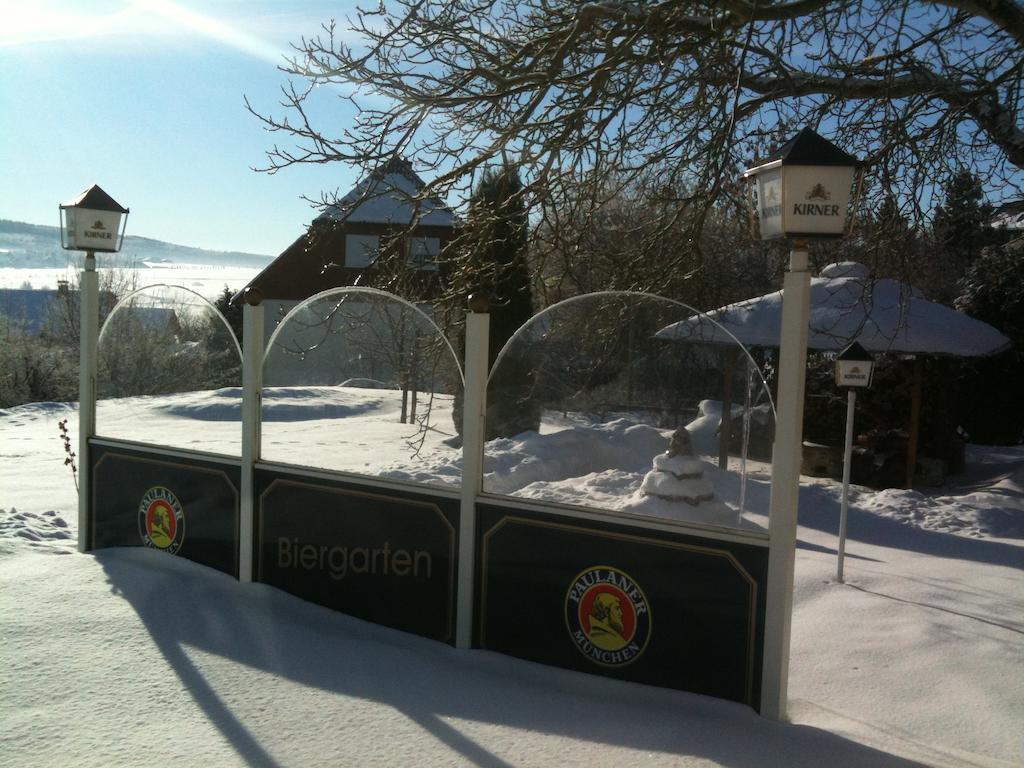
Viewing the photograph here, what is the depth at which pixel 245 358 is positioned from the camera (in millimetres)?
5672

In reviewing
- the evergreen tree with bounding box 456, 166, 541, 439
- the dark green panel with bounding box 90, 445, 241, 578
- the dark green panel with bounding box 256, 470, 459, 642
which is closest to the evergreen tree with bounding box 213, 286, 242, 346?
the evergreen tree with bounding box 456, 166, 541, 439

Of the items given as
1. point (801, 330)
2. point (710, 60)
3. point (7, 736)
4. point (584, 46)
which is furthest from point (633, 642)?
point (584, 46)

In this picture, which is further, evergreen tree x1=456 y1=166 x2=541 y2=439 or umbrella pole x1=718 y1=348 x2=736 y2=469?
evergreen tree x1=456 y1=166 x2=541 y2=439

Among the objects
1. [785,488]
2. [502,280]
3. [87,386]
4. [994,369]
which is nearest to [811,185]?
[785,488]

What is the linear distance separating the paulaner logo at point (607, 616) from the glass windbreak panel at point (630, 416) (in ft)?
1.18

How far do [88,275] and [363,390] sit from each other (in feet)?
8.86

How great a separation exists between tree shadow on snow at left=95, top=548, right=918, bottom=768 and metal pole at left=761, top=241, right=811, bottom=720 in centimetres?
23

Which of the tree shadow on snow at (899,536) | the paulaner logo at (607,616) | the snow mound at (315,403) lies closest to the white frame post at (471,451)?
the paulaner logo at (607,616)

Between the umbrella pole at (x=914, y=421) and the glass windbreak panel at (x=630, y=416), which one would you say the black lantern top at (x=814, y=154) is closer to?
the glass windbreak panel at (x=630, y=416)

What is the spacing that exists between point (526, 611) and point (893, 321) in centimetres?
1047

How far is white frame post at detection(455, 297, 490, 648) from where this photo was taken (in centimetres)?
473

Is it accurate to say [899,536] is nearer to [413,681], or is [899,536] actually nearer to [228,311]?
[413,681]

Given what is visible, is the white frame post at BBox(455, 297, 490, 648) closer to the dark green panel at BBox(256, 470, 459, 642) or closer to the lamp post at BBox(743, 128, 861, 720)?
the dark green panel at BBox(256, 470, 459, 642)

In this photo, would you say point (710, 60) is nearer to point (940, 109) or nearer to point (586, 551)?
point (940, 109)
